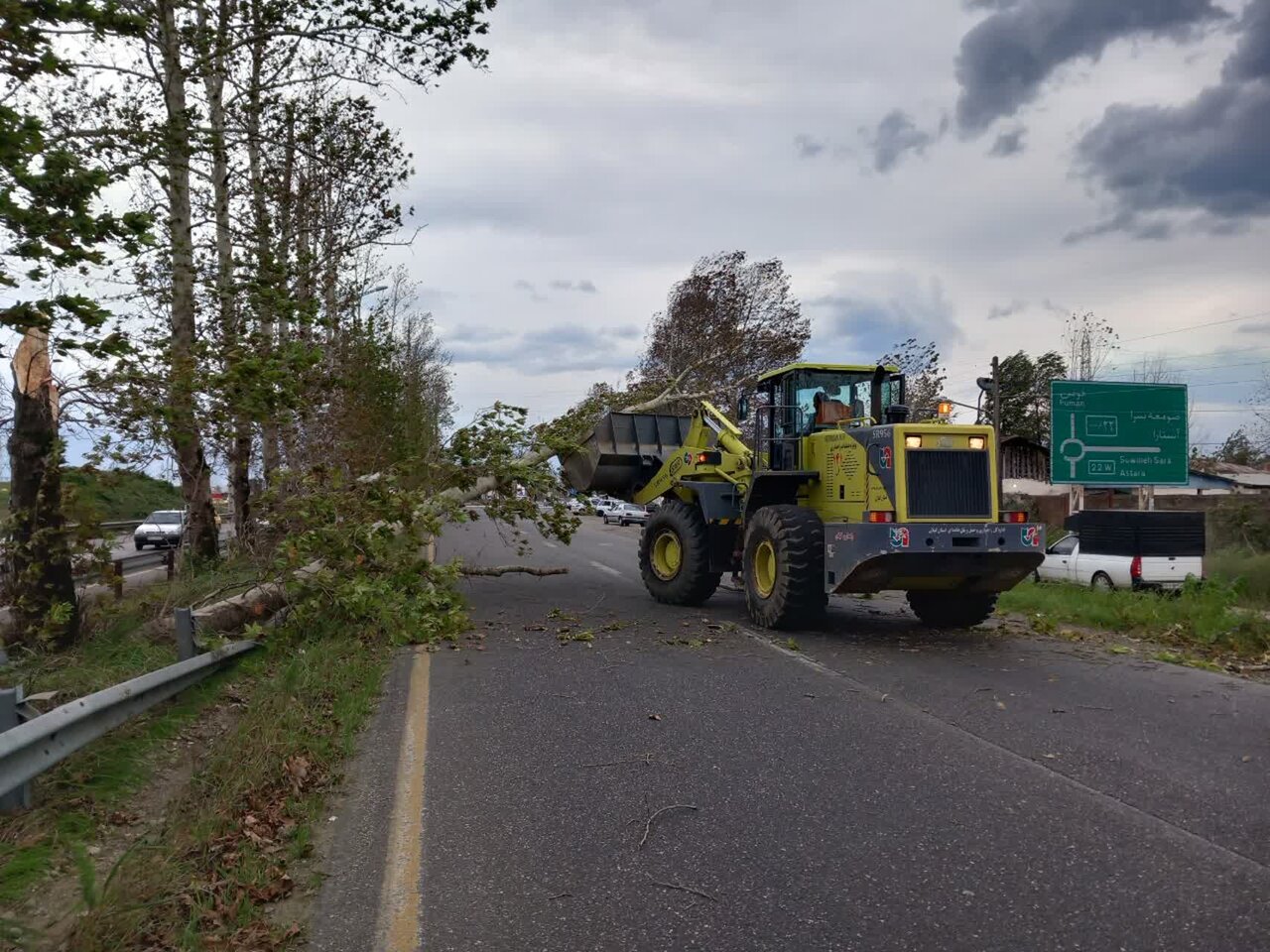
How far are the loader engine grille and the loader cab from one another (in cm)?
154

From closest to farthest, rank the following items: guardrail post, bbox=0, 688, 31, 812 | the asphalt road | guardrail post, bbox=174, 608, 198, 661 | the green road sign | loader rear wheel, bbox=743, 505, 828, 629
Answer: the asphalt road → guardrail post, bbox=0, 688, 31, 812 → guardrail post, bbox=174, 608, 198, 661 → loader rear wheel, bbox=743, 505, 828, 629 → the green road sign

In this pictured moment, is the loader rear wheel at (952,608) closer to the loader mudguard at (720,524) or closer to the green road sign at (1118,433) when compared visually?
the loader mudguard at (720,524)

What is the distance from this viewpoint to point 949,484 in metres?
10.8

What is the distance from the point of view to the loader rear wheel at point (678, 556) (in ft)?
44.6

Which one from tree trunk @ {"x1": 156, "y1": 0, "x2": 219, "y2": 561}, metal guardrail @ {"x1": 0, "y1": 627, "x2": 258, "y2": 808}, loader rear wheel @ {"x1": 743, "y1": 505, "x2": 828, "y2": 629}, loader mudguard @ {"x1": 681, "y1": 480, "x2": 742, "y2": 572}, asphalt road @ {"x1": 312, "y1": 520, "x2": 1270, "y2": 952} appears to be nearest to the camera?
asphalt road @ {"x1": 312, "y1": 520, "x2": 1270, "y2": 952}

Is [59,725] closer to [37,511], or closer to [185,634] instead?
[185,634]

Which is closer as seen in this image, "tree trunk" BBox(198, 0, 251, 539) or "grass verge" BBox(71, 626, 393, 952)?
"grass verge" BBox(71, 626, 393, 952)

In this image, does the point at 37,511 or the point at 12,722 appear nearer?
the point at 12,722

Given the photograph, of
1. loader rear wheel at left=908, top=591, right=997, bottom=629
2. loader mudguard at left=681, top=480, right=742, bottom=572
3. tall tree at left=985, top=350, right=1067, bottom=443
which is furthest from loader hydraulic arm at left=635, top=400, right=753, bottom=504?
tall tree at left=985, top=350, right=1067, bottom=443

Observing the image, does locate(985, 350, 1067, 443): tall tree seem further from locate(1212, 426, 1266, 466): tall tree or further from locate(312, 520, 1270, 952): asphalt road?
locate(312, 520, 1270, 952): asphalt road

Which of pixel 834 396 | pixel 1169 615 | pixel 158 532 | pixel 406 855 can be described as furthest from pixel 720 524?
pixel 158 532

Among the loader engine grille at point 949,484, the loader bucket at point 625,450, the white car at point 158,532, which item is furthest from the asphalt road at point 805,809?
the white car at point 158,532

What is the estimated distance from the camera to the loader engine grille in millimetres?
10594

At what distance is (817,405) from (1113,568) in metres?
8.64
